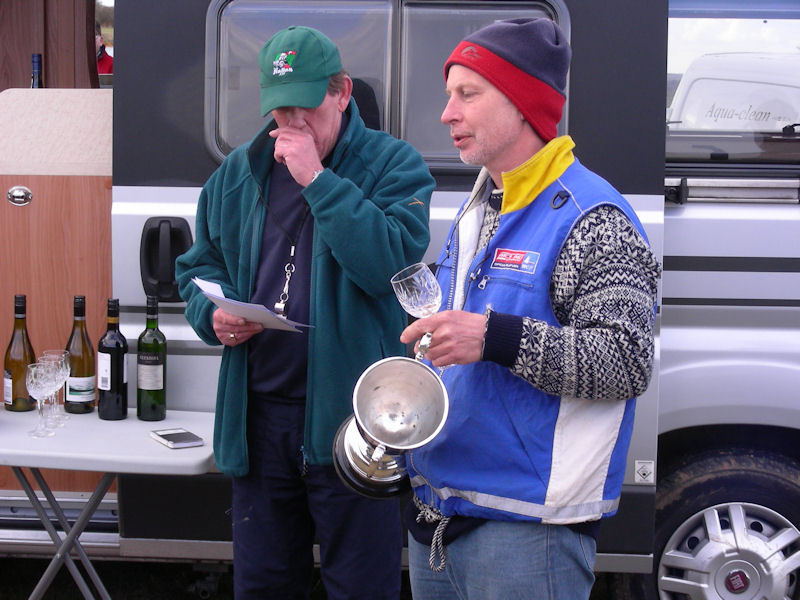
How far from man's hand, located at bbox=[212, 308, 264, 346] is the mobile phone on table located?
0.56 meters

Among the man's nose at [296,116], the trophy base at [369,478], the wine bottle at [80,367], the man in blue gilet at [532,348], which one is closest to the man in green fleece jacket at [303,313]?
the man's nose at [296,116]

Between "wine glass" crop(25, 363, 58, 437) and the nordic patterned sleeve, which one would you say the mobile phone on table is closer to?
"wine glass" crop(25, 363, 58, 437)

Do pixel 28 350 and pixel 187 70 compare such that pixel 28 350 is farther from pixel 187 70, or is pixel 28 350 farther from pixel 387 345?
pixel 387 345

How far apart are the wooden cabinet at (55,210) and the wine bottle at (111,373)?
0.87 ft

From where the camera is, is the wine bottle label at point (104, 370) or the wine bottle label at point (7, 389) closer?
the wine bottle label at point (104, 370)

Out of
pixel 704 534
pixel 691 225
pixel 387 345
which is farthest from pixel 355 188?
pixel 704 534

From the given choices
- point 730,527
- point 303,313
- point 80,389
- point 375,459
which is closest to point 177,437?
point 80,389

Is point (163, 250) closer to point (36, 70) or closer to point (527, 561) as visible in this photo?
point (36, 70)

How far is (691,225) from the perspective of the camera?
2957 millimetres

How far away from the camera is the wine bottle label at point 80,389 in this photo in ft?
9.93

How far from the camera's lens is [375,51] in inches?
115

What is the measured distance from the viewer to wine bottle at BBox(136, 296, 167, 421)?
2.93m

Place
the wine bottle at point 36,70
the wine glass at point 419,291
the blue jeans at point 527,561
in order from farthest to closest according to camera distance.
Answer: the wine bottle at point 36,70
the wine glass at point 419,291
the blue jeans at point 527,561

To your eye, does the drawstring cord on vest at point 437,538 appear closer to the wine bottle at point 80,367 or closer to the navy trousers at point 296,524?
the navy trousers at point 296,524
